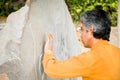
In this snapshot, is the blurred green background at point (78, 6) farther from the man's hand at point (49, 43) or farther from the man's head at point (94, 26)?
the man's head at point (94, 26)

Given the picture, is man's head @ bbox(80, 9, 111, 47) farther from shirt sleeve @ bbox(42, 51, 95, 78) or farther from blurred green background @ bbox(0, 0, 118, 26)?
blurred green background @ bbox(0, 0, 118, 26)

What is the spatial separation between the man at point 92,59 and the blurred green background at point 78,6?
833 cm

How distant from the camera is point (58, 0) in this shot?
145 inches

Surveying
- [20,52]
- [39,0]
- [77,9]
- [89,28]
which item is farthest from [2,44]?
[77,9]

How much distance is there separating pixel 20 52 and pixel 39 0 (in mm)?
573

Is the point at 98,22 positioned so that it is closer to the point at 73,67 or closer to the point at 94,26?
the point at 94,26

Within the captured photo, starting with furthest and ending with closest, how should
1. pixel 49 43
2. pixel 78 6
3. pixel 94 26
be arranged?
pixel 78 6, pixel 49 43, pixel 94 26

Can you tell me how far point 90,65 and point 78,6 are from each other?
9.56 metres

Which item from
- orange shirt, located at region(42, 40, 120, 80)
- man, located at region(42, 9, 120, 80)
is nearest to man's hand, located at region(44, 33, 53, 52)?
man, located at region(42, 9, 120, 80)

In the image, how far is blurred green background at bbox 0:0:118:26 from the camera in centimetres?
1185

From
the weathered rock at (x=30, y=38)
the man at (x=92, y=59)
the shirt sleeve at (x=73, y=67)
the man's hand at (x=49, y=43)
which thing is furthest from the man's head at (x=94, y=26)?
the weathered rock at (x=30, y=38)

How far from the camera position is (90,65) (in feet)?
9.61

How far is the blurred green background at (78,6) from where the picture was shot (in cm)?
1185

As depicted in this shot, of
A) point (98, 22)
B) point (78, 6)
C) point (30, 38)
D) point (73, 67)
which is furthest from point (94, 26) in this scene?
point (78, 6)
